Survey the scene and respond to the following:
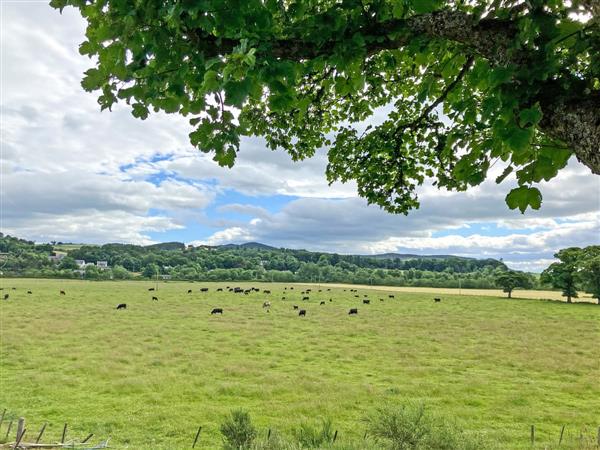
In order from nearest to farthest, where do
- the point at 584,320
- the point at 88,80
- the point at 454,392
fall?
1. the point at 88,80
2. the point at 454,392
3. the point at 584,320

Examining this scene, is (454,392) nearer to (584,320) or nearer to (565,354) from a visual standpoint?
(565,354)

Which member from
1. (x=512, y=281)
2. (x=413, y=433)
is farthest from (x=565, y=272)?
(x=413, y=433)

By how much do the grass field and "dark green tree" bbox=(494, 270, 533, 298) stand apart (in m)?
47.1

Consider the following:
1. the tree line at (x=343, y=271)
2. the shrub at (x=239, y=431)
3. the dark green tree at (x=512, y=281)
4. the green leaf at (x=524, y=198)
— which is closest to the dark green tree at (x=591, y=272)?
the tree line at (x=343, y=271)

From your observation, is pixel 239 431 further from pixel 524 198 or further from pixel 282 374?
pixel 282 374

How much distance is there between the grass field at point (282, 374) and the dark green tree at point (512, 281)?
4711cm

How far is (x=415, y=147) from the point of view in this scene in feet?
26.1

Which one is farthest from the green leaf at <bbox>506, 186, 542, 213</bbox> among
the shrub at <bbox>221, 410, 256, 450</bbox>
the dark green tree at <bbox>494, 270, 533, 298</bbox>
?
the dark green tree at <bbox>494, 270, 533, 298</bbox>

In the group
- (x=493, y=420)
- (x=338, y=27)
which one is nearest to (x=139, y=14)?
(x=338, y=27)

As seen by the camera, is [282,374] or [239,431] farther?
[282,374]

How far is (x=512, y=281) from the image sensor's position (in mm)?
Result: 87125

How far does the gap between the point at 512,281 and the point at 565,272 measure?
517 inches

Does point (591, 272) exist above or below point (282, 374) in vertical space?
above

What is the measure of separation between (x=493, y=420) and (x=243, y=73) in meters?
17.4
